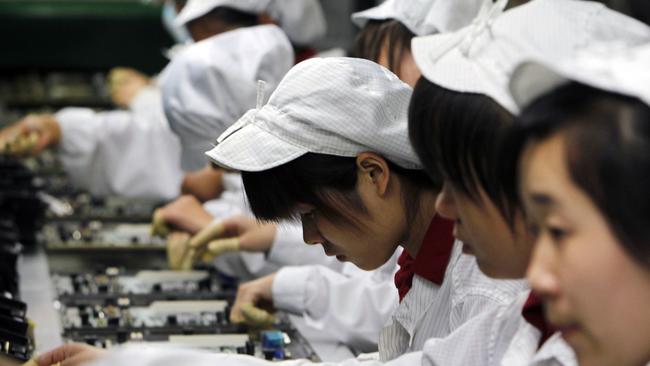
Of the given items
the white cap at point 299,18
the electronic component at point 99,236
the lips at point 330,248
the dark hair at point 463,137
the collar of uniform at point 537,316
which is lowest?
the electronic component at point 99,236

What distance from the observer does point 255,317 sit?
8.18ft

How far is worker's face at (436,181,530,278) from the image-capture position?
4.43ft

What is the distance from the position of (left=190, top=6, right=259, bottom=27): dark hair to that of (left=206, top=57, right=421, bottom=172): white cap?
5.60 feet

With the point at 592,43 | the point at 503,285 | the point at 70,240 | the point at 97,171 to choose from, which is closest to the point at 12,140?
the point at 97,171

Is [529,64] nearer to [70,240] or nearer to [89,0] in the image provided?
[70,240]

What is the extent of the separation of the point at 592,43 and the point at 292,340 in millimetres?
1270

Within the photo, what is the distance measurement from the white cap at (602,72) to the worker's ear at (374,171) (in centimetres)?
64

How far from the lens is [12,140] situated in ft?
13.6

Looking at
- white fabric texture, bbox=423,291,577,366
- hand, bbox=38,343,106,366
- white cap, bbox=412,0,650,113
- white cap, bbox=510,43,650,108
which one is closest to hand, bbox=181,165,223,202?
hand, bbox=38,343,106,366

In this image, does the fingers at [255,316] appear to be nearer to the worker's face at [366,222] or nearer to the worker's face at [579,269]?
the worker's face at [366,222]

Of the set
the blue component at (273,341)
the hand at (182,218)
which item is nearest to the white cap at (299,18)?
the hand at (182,218)

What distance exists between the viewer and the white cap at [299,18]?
356 centimetres

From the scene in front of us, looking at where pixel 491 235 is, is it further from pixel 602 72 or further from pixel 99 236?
pixel 99 236

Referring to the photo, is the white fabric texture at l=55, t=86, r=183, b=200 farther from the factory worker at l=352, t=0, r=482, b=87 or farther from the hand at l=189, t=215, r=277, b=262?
the factory worker at l=352, t=0, r=482, b=87
